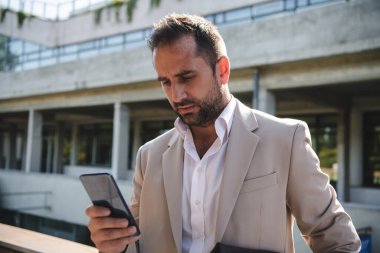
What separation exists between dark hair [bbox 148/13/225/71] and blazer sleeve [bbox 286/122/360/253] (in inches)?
20.9

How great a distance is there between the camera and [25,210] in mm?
18500

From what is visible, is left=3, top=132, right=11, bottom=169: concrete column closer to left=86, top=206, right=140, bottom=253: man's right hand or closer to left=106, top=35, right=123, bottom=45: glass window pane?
left=106, top=35, right=123, bottom=45: glass window pane

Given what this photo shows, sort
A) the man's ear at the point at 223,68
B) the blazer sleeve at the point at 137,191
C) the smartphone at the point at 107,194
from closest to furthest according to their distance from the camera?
the smartphone at the point at 107,194
the man's ear at the point at 223,68
the blazer sleeve at the point at 137,191

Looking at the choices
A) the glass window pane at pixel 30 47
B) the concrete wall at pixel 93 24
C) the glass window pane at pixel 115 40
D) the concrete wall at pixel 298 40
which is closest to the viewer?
the concrete wall at pixel 298 40

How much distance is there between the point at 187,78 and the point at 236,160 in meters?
0.41

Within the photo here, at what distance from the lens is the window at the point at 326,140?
50.7ft

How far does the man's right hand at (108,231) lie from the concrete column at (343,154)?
45.7ft

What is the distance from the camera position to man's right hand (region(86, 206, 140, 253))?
5.10 feet

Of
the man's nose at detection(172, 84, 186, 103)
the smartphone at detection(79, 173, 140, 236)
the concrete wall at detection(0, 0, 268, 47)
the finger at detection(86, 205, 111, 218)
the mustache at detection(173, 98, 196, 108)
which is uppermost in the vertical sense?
the concrete wall at detection(0, 0, 268, 47)

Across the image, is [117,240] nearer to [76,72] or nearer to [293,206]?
[293,206]

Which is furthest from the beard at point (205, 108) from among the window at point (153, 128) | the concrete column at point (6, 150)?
the concrete column at point (6, 150)

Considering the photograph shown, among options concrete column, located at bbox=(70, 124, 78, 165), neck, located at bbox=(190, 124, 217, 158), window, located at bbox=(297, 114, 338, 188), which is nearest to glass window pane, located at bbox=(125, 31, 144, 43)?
concrete column, located at bbox=(70, 124, 78, 165)

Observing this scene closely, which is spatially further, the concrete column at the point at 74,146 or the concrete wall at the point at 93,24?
the concrete column at the point at 74,146

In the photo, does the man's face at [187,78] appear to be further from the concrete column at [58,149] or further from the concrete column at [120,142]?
the concrete column at [58,149]
